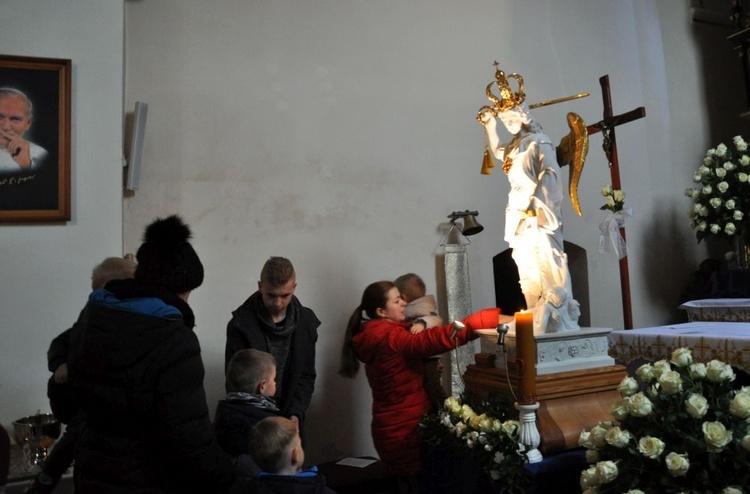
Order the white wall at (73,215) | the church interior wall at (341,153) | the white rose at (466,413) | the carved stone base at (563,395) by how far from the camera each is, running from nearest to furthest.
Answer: the carved stone base at (563,395)
the white rose at (466,413)
the white wall at (73,215)
the church interior wall at (341,153)

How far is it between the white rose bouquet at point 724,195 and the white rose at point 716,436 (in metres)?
4.96

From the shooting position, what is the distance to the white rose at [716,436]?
182 cm

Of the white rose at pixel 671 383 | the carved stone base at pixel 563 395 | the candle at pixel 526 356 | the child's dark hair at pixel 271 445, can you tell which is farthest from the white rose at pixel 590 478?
the child's dark hair at pixel 271 445

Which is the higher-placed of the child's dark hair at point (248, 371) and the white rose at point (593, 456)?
the child's dark hair at point (248, 371)

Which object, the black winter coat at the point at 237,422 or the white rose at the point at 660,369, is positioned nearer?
the white rose at the point at 660,369

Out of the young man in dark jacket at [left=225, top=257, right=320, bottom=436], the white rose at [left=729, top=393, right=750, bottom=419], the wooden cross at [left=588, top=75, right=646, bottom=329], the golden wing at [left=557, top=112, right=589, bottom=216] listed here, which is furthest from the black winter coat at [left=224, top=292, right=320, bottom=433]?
the wooden cross at [left=588, top=75, right=646, bottom=329]

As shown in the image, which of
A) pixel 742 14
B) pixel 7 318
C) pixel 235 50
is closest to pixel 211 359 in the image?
pixel 7 318

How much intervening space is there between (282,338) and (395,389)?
706mm

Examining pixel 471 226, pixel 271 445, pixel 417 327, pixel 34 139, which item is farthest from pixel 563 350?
pixel 34 139

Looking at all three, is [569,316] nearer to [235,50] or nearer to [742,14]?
[235,50]

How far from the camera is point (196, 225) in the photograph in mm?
5078

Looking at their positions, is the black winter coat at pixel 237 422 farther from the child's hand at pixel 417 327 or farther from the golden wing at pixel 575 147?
the golden wing at pixel 575 147

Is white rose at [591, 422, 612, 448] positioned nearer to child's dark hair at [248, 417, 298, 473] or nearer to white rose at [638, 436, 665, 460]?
white rose at [638, 436, 665, 460]

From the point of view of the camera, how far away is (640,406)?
2012mm
